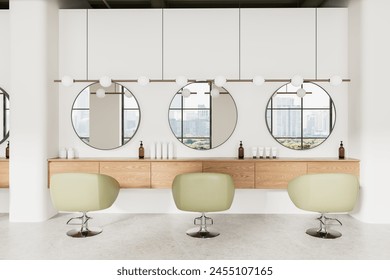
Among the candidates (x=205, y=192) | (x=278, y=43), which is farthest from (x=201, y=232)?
(x=278, y=43)

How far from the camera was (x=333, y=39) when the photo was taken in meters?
4.89

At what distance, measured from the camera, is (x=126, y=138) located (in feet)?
16.3

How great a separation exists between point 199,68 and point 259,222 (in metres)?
2.25

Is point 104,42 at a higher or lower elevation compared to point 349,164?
higher

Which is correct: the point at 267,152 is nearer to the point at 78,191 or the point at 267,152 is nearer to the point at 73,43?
the point at 78,191

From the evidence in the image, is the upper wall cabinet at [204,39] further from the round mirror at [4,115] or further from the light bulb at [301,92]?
the round mirror at [4,115]

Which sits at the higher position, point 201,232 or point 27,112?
point 27,112

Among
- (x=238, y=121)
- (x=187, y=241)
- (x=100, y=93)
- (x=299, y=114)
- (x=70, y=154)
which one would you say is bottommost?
(x=187, y=241)

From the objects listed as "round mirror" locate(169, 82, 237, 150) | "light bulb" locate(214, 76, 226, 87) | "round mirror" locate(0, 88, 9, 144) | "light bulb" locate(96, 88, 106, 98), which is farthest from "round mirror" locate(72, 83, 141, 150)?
"light bulb" locate(214, 76, 226, 87)

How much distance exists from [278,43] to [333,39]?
30.2 inches

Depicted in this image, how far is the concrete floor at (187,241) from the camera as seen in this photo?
10.7 ft

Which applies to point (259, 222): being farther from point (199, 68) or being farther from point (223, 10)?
point (223, 10)
